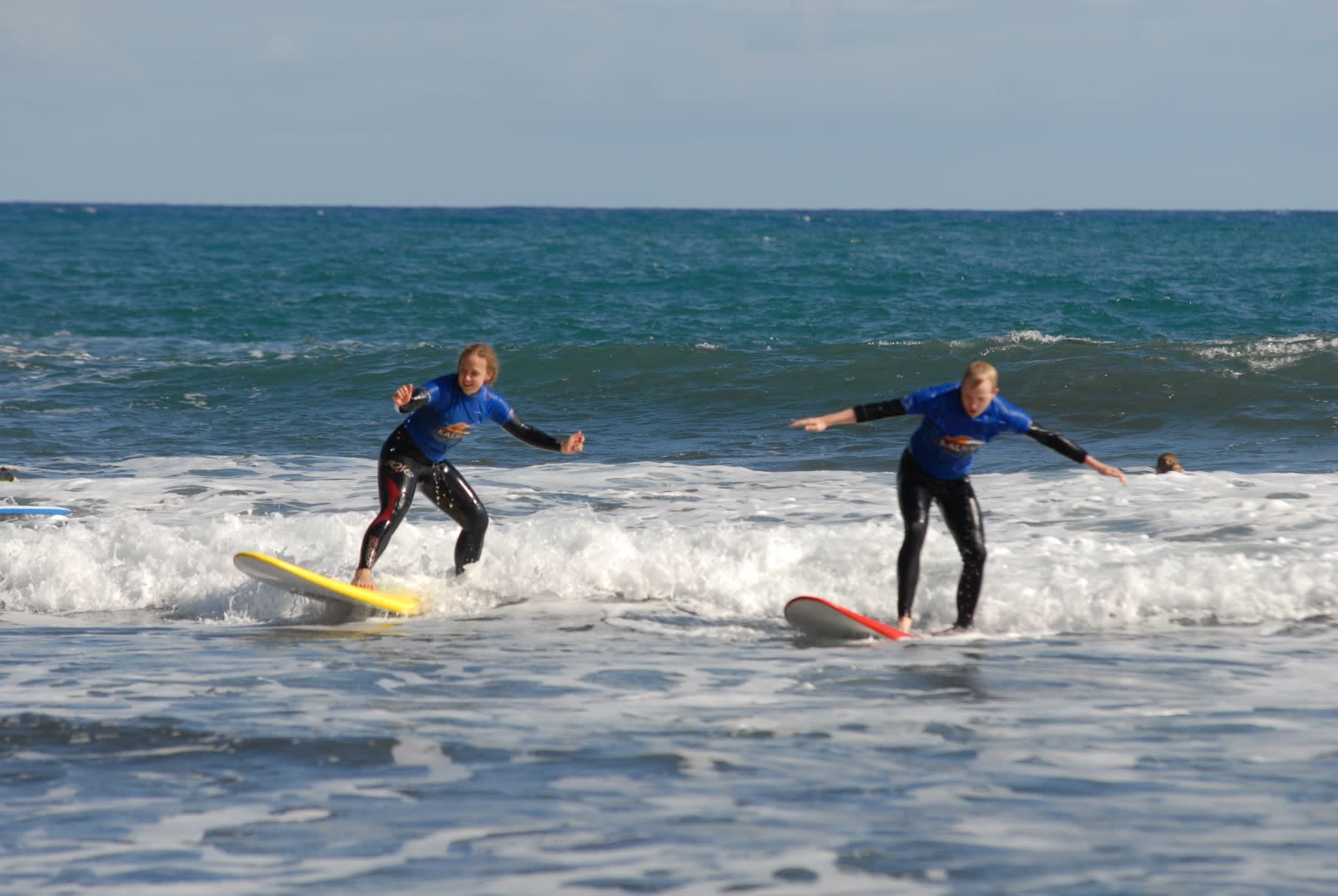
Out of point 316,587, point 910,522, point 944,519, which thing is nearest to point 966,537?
point 944,519

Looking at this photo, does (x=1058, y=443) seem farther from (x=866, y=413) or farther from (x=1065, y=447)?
(x=866, y=413)

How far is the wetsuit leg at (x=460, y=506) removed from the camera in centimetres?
965

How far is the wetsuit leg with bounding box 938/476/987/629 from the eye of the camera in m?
8.79

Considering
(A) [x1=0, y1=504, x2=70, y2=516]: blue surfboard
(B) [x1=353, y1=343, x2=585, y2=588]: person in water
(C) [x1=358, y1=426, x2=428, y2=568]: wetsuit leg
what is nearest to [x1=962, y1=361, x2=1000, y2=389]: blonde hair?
(B) [x1=353, y1=343, x2=585, y2=588]: person in water

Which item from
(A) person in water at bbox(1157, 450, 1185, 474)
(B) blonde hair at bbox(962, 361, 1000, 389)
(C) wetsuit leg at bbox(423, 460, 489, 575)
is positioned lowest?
(C) wetsuit leg at bbox(423, 460, 489, 575)

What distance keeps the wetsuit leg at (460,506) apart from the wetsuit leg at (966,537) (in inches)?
125

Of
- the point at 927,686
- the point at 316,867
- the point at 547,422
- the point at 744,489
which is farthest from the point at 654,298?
the point at 316,867

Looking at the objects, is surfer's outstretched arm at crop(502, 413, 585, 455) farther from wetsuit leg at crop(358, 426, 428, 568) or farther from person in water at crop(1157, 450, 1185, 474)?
person in water at crop(1157, 450, 1185, 474)

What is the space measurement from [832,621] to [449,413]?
112 inches

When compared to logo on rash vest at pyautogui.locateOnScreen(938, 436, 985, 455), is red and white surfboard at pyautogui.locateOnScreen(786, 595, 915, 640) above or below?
below

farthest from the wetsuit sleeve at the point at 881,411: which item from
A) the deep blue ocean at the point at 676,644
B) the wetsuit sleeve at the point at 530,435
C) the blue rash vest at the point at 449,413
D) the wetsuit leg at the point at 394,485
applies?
the wetsuit leg at the point at 394,485

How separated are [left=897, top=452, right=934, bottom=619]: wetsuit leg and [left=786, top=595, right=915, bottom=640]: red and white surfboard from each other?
10.0 inches

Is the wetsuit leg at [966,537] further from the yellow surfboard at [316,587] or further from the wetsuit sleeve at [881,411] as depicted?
the yellow surfboard at [316,587]

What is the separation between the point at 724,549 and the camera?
36.3 feet
